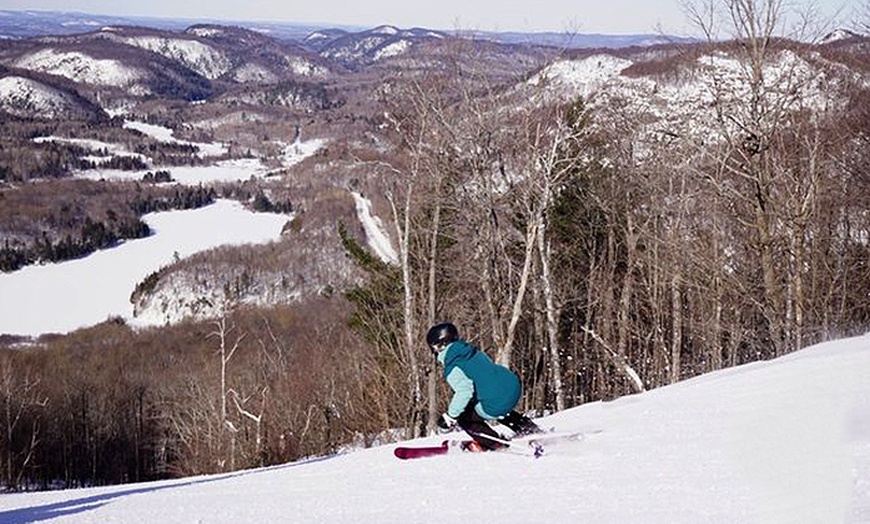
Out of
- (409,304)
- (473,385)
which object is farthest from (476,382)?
(409,304)

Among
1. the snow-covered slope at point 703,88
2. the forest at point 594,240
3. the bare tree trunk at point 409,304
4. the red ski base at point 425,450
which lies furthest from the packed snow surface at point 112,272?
the red ski base at point 425,450

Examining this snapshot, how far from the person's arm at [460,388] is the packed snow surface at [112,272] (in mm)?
97749

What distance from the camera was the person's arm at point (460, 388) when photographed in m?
8.36

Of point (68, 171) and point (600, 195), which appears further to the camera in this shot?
point (68, 171)

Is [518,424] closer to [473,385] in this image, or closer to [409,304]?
[473,385]

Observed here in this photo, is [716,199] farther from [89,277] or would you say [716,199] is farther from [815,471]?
[89,277]

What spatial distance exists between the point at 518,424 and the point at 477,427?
494 mm

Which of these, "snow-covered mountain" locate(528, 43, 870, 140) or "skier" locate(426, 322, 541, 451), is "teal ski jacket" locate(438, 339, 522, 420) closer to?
"skier" locate(426, 322, 541, 451)

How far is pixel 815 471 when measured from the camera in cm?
657

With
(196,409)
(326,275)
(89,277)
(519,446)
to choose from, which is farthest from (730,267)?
(89,277)

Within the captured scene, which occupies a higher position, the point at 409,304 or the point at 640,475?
the point at 640,475

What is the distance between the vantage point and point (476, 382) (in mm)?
8445

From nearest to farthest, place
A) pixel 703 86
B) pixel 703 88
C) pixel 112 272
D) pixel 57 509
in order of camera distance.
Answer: pixel 57 509 < pixel 703 86 < pixel 703 88 < pixel 112 272

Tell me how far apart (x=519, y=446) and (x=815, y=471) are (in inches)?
114
